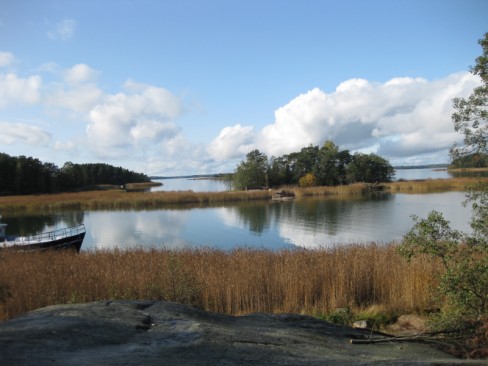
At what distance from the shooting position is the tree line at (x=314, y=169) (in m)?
91.5

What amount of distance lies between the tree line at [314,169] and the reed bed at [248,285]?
7743 cm

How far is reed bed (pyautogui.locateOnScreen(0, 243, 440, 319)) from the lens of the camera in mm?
9977

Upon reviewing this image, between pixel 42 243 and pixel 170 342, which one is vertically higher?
pixel 170 342

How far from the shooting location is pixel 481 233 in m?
6.03

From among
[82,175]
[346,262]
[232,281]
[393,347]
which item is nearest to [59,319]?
[393,347]

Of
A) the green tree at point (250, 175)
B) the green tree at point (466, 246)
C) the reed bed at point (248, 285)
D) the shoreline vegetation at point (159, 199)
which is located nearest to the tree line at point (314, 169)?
the green tree at point (250, 175)

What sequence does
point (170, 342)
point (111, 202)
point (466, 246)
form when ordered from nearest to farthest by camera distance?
point (170, 342) < point (466, 246) < point (111, 202)

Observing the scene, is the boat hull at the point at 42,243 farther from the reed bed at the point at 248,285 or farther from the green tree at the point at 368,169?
the green tree at the point at 368,169

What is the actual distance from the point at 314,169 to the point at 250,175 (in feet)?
51.8

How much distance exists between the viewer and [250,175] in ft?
297

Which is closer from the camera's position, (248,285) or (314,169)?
(248,285)

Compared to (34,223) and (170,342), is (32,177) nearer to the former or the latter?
(34,223)

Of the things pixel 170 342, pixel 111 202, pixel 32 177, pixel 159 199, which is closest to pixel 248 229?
pixel 170 342

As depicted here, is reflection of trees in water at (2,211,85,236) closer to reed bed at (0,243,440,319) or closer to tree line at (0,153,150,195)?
reed bed at (0,243,440,319)
